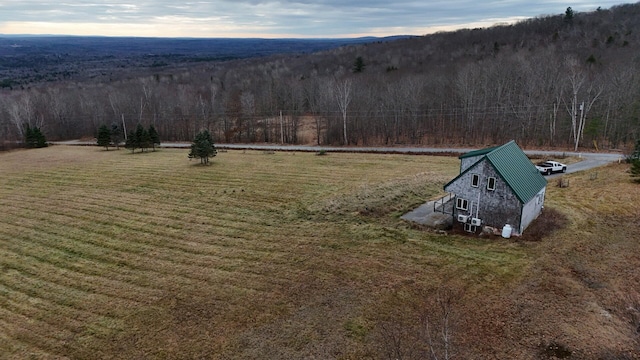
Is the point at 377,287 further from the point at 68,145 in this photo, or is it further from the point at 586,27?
the point at 586,27

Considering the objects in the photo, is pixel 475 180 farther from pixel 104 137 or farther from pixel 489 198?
pixel 104 137

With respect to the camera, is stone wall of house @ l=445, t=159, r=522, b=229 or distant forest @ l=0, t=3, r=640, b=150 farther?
distant forest @ l=0, t=3, r=640, b=150

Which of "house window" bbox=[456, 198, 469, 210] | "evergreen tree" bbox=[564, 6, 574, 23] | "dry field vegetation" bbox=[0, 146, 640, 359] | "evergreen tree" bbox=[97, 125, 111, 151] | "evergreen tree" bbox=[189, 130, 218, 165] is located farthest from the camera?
"evergreen tree" bbox=[564, 6, 574, 23]

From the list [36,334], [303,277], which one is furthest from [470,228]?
[36,334]

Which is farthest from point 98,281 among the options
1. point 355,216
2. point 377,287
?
point 355,216

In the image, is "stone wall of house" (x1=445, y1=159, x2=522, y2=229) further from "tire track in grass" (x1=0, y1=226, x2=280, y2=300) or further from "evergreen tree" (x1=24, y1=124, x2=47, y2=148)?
"evergreen tree" (x1=24, y1=124, x2=47, y2=148)

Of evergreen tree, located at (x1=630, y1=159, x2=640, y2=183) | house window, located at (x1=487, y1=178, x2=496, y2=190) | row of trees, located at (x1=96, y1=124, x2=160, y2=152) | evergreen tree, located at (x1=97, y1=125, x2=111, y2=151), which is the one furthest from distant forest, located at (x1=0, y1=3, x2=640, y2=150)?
house window, located at (x1=487, y1=178, x2=496, y2=190)

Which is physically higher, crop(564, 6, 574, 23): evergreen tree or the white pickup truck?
crop(564, 6, 574, 23): evergreen tree
